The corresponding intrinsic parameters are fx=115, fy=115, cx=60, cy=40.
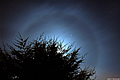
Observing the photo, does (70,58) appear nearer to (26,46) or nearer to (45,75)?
(45,75)

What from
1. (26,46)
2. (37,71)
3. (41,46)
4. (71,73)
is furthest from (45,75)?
(26,46)

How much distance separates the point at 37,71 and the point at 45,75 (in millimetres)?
381

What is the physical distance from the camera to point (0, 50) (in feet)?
18.8

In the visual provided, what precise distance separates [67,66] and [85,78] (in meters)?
1.47

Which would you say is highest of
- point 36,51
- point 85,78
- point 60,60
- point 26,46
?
point 26,46

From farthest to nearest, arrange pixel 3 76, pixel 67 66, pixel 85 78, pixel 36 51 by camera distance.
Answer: pixel 85 78 < pixel 36 51 < pixel 67 66 < pixel 3 76

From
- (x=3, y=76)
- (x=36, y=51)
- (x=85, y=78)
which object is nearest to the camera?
(x=3, y=76)

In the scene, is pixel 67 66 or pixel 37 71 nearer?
pixel 37 71

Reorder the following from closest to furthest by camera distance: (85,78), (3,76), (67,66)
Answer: (3,76) → (67,66) → (85,78)

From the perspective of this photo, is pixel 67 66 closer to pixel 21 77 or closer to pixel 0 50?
pixel 21 77

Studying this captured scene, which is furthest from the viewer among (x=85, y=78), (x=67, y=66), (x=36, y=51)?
(x=85, y=78)

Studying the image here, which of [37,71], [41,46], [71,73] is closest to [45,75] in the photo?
[37,71]

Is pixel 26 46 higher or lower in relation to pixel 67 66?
higher

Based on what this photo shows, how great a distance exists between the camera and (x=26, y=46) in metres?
6.24
